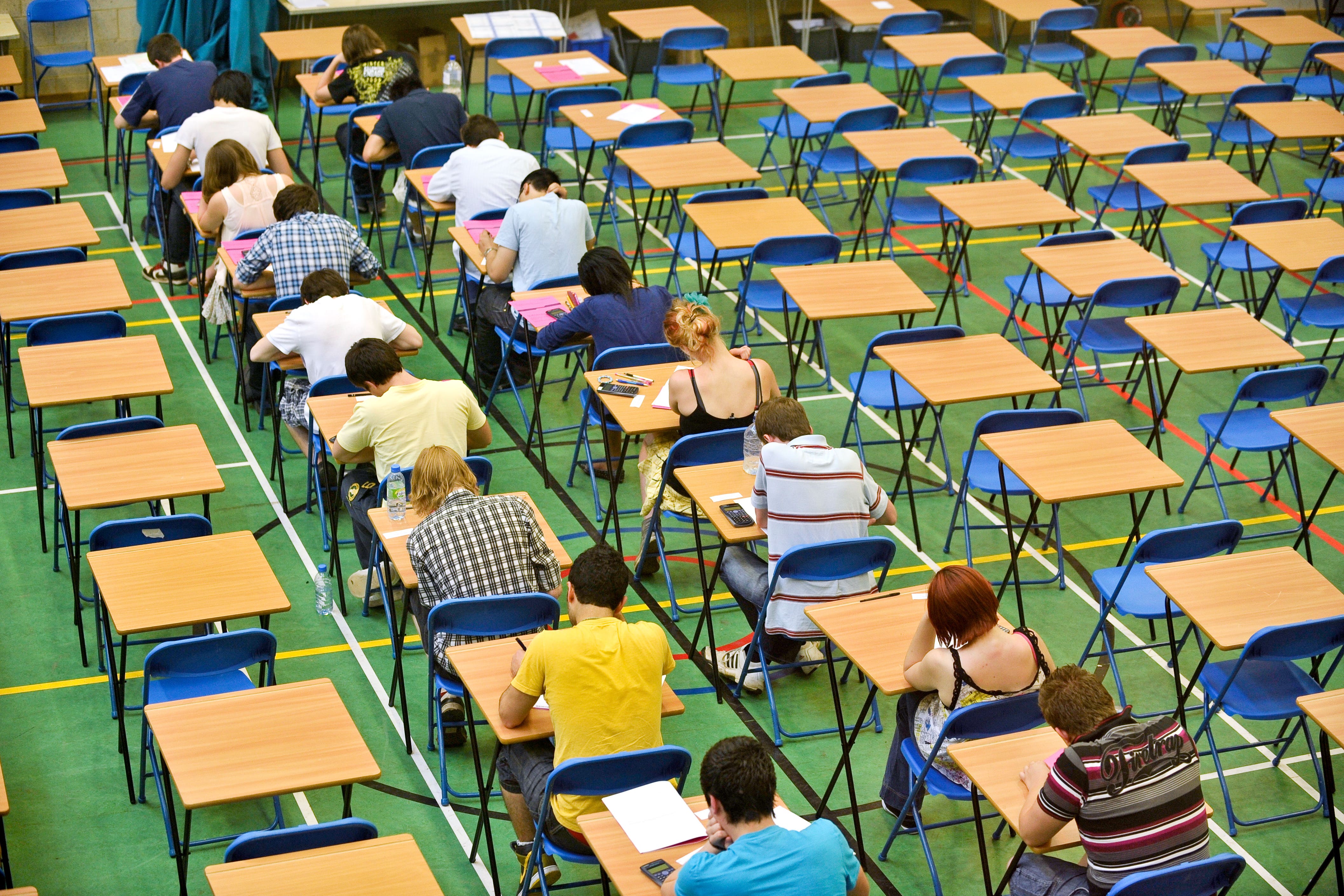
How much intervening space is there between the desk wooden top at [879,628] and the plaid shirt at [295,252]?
3457mm

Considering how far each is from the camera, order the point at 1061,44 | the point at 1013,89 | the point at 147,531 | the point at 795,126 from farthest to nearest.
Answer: the point at 1061,44
the point at 795,126
the point at 1013,89
the point at 147,531

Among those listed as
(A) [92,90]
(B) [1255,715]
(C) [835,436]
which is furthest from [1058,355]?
(A) [92,90]

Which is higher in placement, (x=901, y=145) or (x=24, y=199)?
(x=901, y=145)

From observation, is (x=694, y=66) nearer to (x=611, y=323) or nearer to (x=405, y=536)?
(x=611, y=323)

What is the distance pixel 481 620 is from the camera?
5008mm

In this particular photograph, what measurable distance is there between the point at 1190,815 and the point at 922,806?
1.45 meters

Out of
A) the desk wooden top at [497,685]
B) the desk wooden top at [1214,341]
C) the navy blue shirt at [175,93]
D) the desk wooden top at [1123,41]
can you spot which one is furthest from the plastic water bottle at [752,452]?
the desk wooden top at [1123,41]

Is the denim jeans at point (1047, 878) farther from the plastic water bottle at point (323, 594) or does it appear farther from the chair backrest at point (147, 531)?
the plastic water bottle at point (323, 594)

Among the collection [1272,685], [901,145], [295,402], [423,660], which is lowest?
[423,660]

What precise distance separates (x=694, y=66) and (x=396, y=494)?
632 centimetres

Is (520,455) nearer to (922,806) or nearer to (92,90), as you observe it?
(922,806)

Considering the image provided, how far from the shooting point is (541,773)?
460 cm

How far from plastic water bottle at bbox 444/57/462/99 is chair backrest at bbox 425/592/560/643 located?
630 centimetres

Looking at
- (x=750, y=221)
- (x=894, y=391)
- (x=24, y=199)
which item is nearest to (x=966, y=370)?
(x=894, y=391)
